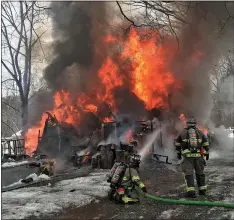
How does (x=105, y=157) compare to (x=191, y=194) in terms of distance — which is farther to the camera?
Answer: (x=105, y=157)

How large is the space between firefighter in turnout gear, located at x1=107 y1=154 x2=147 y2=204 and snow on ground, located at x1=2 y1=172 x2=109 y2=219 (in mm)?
720

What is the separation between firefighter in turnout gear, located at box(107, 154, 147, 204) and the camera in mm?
6328

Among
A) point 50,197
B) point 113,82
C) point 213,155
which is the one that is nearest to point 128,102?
point 113,82

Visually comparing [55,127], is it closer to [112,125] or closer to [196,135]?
[112,125]

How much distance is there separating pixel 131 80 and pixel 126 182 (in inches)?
424

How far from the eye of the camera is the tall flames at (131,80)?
1647 cm

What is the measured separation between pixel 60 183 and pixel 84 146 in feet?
17.5

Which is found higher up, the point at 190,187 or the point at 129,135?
the point at 129,135

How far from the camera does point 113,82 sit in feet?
55.0

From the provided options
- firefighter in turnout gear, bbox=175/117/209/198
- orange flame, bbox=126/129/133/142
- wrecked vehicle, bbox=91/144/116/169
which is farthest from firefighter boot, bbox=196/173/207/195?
orange flame, bbox=126/129/133/142

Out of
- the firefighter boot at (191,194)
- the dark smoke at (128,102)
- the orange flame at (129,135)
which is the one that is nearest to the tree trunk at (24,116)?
the dark smoke at (128,102)

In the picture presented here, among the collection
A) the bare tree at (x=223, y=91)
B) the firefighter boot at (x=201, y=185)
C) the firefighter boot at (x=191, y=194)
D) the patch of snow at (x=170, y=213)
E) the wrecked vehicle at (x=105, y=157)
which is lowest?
the patch of snow at (x=170, y=213)

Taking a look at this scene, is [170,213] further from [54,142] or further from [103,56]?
[103,56]

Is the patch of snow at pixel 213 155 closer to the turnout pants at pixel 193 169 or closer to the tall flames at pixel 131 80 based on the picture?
the tall flames at pixel 131 80
